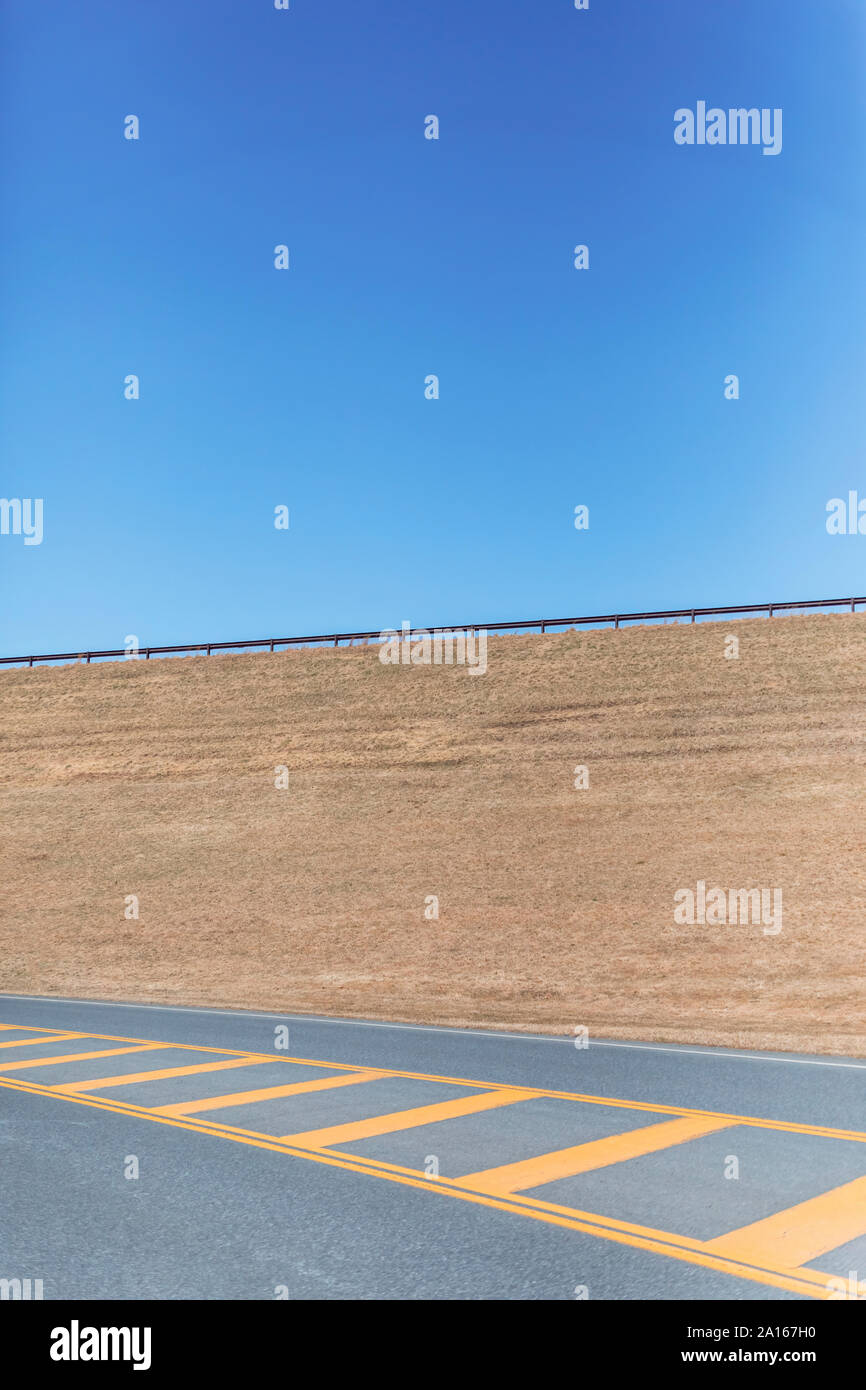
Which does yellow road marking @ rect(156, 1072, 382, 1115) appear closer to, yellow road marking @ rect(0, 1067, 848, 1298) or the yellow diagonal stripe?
yellow road marking @ rect(0, 1067, 848, 1298)

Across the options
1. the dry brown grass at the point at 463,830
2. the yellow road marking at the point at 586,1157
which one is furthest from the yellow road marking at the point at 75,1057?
the yellow road marking at the point at 586,1157

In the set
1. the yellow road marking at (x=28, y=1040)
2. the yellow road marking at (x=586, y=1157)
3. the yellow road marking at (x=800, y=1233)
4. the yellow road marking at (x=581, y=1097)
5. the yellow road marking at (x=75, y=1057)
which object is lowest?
the yellow road marking at (x=800, y=1233)

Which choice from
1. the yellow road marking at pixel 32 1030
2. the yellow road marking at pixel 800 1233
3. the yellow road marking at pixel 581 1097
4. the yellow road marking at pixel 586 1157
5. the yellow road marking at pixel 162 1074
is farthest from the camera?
the yellow road marking at pixel 32 1030

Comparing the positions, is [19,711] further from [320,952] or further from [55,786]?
[320,952]

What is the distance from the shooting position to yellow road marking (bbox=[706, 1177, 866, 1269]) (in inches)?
242

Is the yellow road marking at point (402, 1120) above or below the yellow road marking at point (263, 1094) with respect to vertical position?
below

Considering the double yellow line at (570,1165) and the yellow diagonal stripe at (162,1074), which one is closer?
the double yellow line at (570,1165)

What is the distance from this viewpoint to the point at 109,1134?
9.47 metres

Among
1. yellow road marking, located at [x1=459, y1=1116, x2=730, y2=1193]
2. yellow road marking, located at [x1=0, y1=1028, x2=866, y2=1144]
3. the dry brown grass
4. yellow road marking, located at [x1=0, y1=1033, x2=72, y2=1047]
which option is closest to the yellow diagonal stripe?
yellow road marking, located at [x1=0, y1=1028, x2=866, y2=1144]

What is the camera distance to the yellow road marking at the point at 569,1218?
5.82 meters

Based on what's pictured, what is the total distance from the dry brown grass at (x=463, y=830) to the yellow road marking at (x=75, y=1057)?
5.65 m

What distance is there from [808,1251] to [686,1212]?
35.5 inches

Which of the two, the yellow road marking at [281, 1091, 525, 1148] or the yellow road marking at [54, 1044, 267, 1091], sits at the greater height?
the yellow road marking at [54, 1044, 267, 1091]

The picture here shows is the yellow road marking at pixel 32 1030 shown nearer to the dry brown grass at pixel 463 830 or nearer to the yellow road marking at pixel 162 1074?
the yellow road marking at pixel 162 1074
